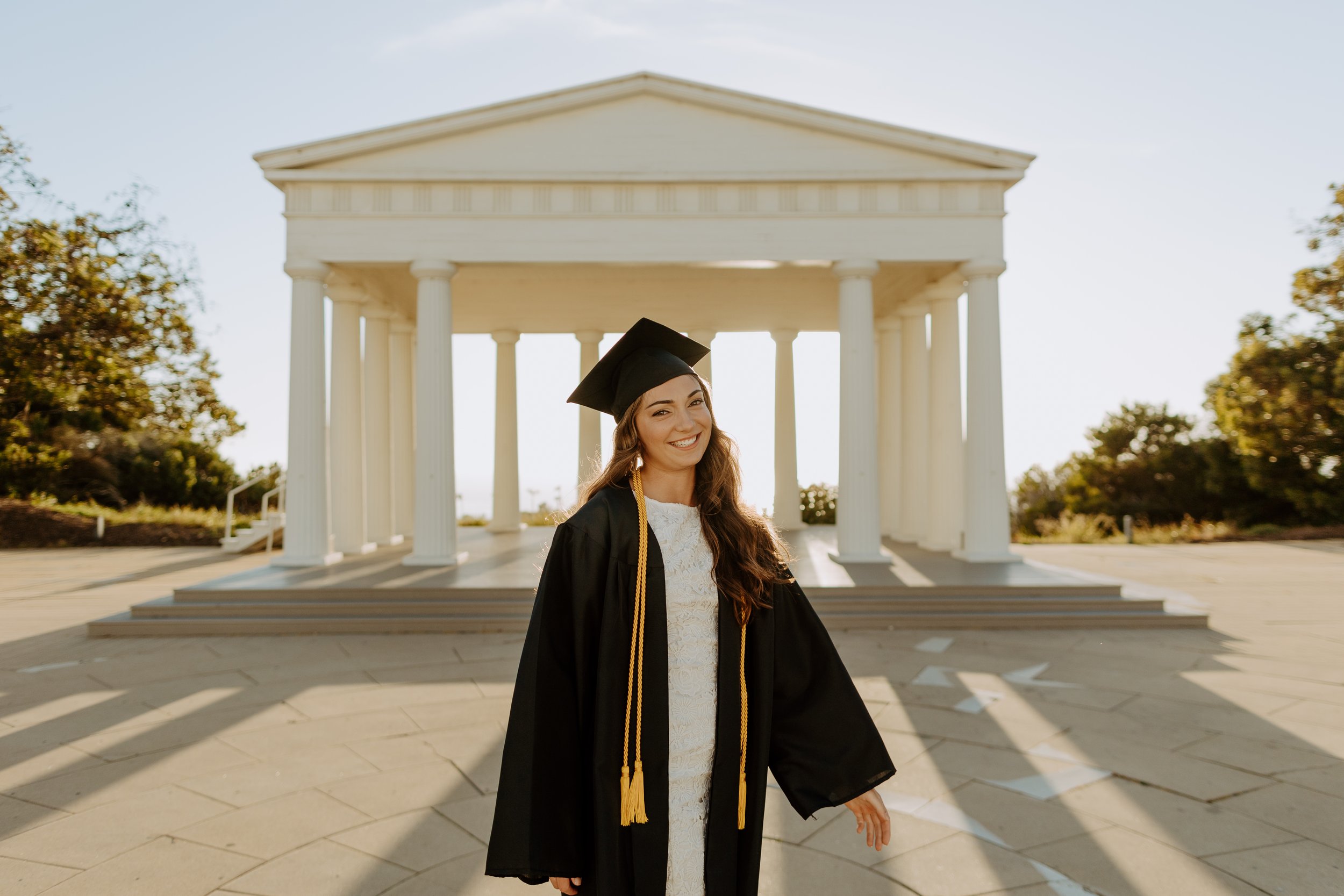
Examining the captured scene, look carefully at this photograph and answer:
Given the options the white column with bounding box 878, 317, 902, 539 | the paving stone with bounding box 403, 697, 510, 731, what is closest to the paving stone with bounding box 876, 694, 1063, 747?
the paving stone with bounding box 403, 697, 510, 731

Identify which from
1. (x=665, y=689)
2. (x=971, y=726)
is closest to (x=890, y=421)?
(x=971, y=726)

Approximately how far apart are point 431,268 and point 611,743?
46.4 feet

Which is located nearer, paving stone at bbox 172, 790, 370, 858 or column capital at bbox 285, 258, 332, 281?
paving stone at bbox 172, 790, 370, 858

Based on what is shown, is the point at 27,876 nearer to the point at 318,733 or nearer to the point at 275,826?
the point at 275,826

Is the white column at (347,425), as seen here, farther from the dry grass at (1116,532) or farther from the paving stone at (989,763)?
the dry grass at (1116,532)

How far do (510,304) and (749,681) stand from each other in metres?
19.1

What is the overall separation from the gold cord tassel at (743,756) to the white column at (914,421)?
1782 centimetres

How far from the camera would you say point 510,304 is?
2086cm

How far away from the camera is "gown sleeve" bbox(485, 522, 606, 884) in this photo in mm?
2402

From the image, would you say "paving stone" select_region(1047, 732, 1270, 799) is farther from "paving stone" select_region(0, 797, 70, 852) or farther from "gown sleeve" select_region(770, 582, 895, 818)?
"paving stone" select_region(0, 797, 70, 852)

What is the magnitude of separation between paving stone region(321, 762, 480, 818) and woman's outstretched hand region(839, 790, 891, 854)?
11.5ft

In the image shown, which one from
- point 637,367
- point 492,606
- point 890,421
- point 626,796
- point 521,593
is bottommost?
point 492,606

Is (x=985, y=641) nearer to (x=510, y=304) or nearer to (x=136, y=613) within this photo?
(x=136, y=613)

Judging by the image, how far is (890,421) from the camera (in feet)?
71.3
